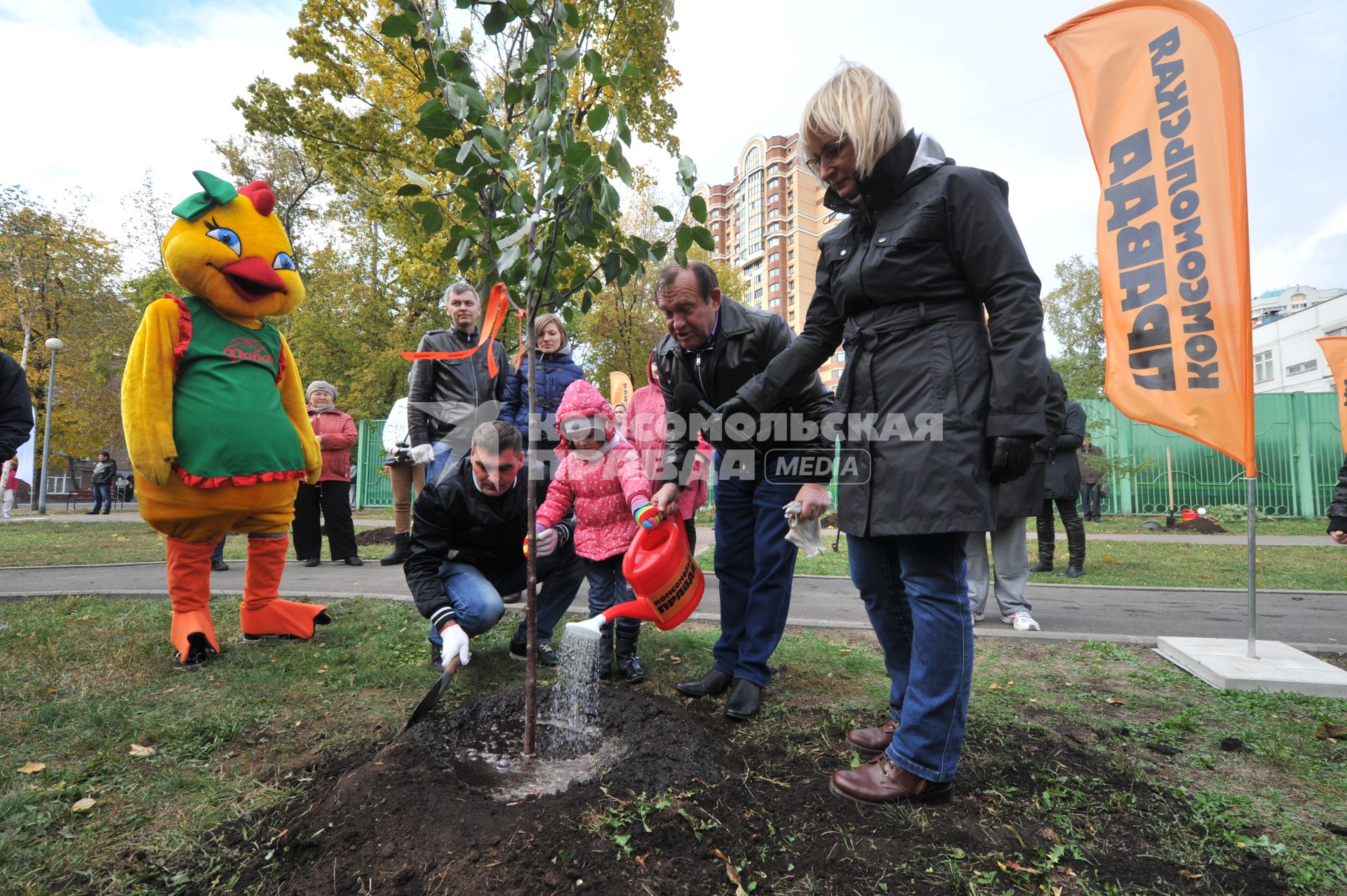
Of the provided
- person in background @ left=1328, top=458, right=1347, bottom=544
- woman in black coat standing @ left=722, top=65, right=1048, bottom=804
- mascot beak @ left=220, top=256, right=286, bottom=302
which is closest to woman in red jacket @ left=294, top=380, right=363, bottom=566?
mascot beak @ left=220, top=256, right=286, bottom=302

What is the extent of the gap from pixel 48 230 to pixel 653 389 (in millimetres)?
24060

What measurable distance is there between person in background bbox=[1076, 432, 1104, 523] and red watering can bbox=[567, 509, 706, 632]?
11.2 m

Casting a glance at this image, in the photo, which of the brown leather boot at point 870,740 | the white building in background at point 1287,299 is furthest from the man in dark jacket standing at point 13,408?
the white building in background at point 1287,299

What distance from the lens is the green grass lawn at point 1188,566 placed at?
6223 millimetres

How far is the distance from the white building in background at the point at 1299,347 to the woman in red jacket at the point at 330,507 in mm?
36918

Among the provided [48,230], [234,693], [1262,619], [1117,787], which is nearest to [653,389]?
[234,693]

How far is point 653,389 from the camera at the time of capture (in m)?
4.46

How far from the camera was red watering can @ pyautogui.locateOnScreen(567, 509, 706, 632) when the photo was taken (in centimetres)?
255

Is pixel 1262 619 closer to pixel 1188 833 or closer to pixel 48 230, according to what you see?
pixel 1188 833

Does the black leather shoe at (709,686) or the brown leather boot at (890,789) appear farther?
the black leather shoe at (709,686)

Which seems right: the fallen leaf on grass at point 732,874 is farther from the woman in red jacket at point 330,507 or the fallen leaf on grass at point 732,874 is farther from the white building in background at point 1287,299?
the white building in background at point 1287,299

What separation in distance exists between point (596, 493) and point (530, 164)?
5.30ft

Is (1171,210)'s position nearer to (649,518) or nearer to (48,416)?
(649,518)

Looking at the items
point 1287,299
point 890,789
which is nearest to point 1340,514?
point 890,789
